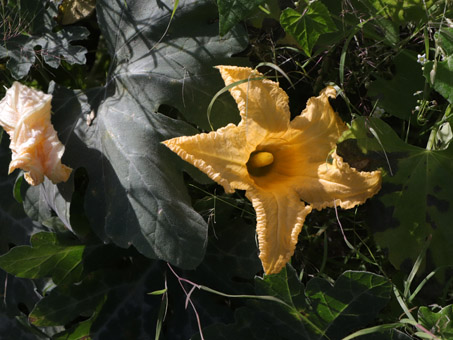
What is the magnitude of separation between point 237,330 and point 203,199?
388 millimetres

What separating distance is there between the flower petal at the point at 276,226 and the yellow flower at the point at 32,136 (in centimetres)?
52

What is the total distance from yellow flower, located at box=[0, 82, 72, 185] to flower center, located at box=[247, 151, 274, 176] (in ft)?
1.61

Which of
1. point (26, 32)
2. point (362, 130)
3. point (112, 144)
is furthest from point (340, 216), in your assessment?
point (26, 32)

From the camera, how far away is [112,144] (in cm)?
164

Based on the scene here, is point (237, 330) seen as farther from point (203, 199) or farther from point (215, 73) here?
point (215, 73)

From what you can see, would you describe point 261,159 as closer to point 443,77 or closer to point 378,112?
point 378,112

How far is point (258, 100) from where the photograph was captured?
149 cm

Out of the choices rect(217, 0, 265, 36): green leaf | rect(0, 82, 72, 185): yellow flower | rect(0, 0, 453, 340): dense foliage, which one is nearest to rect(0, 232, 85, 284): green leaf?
rect(0, 0, 453, 340): dense foliage

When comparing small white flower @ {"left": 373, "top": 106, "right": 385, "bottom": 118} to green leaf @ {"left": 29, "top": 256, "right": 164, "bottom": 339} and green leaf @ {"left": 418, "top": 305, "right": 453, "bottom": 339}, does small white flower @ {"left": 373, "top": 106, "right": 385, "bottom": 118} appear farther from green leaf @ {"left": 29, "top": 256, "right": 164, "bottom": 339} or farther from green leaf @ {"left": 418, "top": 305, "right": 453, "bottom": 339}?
green leaf @ {"left": 29, "top": 256, "right": 164, "bottom": 339}

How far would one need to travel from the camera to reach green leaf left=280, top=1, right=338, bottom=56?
4.85ft

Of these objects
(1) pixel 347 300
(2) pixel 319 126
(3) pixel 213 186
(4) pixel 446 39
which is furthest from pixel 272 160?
(4) pixel 446 39

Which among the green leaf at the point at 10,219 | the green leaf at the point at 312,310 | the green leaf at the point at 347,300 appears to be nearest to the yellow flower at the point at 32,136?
the green leaf at the point at 10,219

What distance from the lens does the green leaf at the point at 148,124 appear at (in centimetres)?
157

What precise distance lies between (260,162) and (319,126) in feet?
0.59
